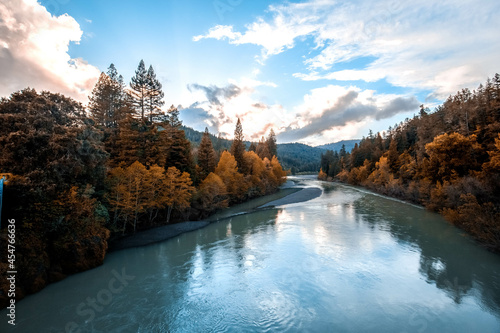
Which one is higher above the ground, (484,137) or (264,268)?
(484,137)

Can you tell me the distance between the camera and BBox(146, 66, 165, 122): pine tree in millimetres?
29562

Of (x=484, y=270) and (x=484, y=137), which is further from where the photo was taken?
(x=484, y=137)

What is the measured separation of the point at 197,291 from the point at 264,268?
4802mm

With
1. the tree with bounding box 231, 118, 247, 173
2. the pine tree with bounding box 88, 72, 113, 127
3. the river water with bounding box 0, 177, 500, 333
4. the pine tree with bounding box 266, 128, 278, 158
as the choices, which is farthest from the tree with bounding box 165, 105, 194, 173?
the pine tree with bounding box 266, 128, 278, 158

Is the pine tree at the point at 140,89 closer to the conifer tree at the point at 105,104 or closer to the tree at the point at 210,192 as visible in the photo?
the conifer tree at the point at 105,104

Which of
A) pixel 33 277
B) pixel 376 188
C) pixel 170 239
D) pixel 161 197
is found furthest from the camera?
pixel 376 188

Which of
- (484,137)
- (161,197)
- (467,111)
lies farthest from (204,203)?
(467,111)

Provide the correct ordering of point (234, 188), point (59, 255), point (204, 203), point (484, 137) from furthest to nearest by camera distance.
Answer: point (234, 188), point (204, 203), point (484, 137), point (59, 255)

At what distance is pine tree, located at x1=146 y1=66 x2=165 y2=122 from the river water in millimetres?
17213

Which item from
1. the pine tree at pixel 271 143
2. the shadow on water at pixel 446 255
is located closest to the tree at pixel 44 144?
the shadow on water at pixel 446 255

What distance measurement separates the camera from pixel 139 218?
84.1 feet

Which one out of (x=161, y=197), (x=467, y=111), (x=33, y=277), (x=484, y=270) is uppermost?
(x=467, y=111)

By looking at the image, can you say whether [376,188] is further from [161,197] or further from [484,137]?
[161,197]

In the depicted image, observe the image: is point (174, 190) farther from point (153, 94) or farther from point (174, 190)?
point (153, 94)
